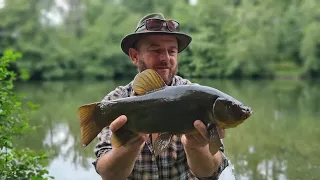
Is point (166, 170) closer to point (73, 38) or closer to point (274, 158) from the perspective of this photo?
point (274, 158)

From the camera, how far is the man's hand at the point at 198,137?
221 cm

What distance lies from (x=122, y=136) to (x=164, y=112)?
32 cm

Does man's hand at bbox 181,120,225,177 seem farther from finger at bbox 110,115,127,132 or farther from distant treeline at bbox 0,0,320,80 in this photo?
distant treeline at bbox 0,0,320,80

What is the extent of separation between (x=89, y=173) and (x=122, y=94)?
17.7 ft

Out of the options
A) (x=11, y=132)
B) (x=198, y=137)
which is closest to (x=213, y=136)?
(x=198, y=137)

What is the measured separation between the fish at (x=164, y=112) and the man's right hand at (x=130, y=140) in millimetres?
35

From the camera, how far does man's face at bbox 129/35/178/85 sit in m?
2.96

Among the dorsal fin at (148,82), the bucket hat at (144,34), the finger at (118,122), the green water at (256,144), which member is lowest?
the finger at (118,122)

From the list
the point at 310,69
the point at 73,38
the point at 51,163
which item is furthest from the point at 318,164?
the point at 73,38

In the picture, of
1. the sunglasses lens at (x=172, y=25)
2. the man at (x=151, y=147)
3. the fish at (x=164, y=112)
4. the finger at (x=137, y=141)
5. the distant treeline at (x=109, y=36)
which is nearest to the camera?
the fish at (x=164, y=112)

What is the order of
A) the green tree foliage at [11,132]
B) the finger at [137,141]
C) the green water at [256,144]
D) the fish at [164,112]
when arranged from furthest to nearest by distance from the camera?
the green water at [256,144] < the green tree foliage at [11,132] < the finger at [137,141] < the fish at [164,112]

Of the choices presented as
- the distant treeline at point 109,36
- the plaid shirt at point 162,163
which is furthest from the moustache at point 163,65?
the distant treeline at point 109,36

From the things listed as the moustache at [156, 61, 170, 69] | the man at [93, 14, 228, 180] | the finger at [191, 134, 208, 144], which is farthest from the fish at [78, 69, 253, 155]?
the moustache at [156, 61, 170, 69]

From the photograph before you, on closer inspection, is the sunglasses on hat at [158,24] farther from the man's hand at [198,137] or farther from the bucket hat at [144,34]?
the man's hand at [198,137]
